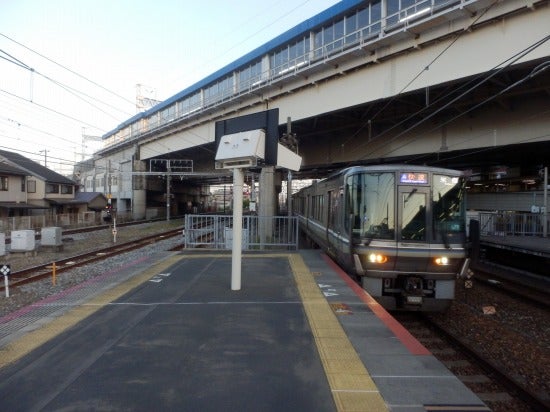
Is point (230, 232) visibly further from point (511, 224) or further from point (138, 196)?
point (138, 196)

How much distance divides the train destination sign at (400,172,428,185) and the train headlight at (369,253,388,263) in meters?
1.61

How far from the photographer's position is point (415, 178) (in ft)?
26.3

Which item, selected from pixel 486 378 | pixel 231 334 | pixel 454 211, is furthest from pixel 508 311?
pixel 231 334

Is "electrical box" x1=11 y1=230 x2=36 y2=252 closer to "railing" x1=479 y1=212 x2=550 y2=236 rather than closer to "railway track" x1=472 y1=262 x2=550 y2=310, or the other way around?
"railway track" x1=472 y1=262 x2=550 y2=310

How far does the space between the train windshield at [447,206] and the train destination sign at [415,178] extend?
0.21 meters

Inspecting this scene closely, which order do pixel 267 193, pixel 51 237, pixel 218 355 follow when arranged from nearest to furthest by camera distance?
pixel 218 355, pixel 51 237, pixel 267 193

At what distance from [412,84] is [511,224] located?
13.0 meters

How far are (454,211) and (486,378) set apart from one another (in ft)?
11.2

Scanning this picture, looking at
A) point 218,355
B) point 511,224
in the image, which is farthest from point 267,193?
point 218,355

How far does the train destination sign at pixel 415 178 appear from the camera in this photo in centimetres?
802

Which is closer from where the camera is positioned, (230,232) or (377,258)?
(377,258)

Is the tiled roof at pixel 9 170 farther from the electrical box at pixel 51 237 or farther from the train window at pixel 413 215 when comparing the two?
the train window at pixel 413 215

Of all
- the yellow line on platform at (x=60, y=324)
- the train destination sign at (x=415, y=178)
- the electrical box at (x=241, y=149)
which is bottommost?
the yellow line on platform at (x=60, y=324)

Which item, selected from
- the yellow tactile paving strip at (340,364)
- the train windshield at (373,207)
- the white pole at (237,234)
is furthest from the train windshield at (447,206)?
the white pole at (237,234)
